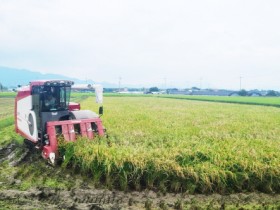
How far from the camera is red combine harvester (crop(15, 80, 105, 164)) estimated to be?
34.6 ft

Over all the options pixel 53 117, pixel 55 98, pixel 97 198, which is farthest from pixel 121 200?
pixel 55 98

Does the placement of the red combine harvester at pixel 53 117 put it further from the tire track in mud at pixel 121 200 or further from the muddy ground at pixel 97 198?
the tire track in mud at pixel 121 200

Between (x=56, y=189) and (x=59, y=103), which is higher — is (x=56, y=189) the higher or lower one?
the lower one

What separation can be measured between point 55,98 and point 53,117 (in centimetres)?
69

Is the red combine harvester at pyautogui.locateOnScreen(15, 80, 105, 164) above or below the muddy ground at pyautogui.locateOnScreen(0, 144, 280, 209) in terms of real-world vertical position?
above

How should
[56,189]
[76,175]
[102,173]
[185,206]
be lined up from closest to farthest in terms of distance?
[185,206]
[56,189]
[102,173]
[76,175]

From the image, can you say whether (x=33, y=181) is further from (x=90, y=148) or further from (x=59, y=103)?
(x=59, y=103)

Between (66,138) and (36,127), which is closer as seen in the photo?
(66,138)

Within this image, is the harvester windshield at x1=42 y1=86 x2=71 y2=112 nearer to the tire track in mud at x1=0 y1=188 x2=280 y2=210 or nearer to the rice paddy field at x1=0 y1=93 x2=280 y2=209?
the rice paddy field at x1=0 y1=93 x2=280 y2=209

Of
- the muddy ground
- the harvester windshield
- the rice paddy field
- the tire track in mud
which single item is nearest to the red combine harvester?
the harvester windshield

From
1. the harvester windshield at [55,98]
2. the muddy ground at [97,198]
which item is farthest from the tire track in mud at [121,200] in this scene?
the harvester windshield at [55,98]

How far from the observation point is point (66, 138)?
1049 cm

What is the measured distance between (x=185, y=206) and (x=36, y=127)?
6297 millimetres

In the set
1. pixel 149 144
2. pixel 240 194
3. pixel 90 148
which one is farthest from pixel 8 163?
pixel 240 194
